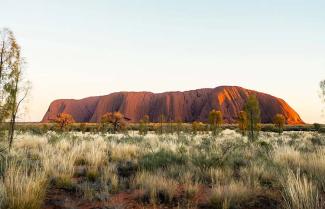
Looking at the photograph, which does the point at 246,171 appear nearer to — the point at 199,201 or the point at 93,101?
the point at 199,201

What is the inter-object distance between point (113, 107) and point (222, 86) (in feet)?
189

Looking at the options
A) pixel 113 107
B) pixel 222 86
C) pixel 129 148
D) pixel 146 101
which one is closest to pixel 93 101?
pixel 113 107

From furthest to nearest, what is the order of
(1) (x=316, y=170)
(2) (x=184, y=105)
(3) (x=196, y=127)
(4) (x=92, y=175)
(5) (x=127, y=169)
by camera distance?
(2) (x=184, y=105)
(3) (x=196, y=127)
(5) (x=127, y=169)
(4) (x=92, y=175)
(1) (x=316, y=170)

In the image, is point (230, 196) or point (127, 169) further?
point (127, 169)

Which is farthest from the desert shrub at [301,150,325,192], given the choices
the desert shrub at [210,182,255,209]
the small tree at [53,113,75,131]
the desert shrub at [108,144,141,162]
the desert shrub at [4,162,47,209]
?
the small tree at [53,113,75,131]

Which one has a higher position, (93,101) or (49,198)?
(93,101)

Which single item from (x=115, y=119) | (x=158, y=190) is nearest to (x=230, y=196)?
(x=158, y=190)

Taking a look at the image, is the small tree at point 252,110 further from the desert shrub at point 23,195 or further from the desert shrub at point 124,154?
the desert shrub at point 23,195

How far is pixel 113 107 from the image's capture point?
160125 millimetres

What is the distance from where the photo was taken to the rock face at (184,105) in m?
137

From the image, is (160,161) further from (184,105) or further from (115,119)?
(184,105)

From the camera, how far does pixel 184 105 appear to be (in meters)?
149

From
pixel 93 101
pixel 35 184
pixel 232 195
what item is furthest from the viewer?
pixel 93 101

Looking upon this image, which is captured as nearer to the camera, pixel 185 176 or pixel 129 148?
pixel 185 176
